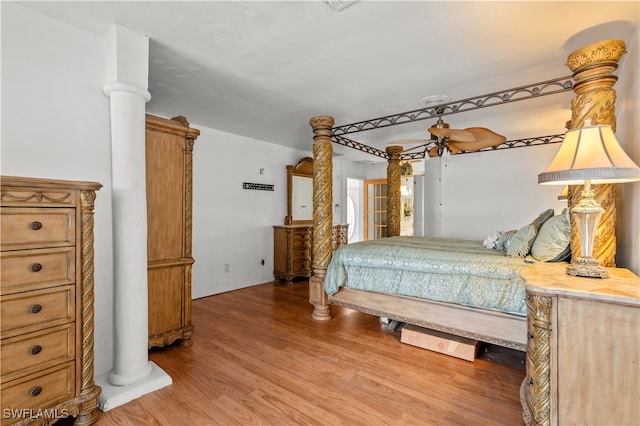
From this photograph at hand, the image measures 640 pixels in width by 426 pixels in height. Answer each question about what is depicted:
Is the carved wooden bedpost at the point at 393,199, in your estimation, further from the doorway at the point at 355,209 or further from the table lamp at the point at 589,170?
the table lamp at the point at 589,170

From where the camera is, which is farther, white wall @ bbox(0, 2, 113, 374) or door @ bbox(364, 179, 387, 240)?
door @ bbox(364, 179, 387, 240)

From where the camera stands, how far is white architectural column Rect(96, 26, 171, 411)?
201 cm

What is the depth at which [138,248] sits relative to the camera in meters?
2.07

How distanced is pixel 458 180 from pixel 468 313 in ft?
12.8

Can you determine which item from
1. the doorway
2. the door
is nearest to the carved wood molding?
the door

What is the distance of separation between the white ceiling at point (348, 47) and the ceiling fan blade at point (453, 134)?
0.37m

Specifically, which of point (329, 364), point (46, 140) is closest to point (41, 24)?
point (46, 140)

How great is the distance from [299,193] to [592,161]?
4.55 meters

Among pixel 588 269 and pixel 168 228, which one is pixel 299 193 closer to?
pixel 168 228

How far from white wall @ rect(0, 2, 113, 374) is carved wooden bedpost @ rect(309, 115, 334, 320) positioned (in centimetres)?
196

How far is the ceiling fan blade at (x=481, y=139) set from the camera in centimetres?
318

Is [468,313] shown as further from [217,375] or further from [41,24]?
[41,24]

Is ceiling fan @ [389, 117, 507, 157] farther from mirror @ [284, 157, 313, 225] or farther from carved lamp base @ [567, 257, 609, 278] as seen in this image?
mirror @ [284, 157, 313, 225]

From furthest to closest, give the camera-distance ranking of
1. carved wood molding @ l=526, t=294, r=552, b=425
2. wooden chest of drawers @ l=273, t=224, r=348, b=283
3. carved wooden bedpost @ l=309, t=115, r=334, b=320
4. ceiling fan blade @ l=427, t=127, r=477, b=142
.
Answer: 1. wooden chest of drawers @ l=273, t=224, r=348, b=283
2. carved wooden bedpost @ l=309, t=115, r=334, b=320
3. ceiling fan blade @ l=427, t=127, r=477, b=142
4. carved wood molding @ l=526, t=294, r=552, b=425
